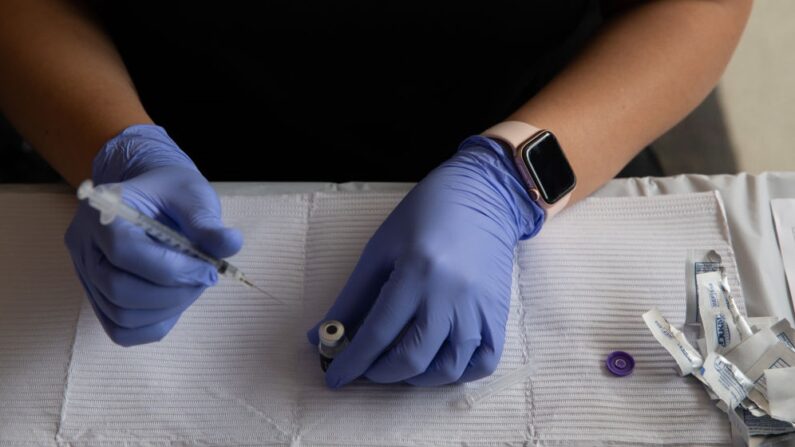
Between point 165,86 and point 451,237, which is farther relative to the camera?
point 165,86

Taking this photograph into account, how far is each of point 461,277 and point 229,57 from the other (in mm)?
505

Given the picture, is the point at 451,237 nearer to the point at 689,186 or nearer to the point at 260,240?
the point at 260,240

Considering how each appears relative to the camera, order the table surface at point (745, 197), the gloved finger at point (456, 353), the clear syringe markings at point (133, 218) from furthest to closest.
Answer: the table surface at point (745, 197)
the gloved finger at point (456, 353)
the clear syringe markings at point (133, 218)

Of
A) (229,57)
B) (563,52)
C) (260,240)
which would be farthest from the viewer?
(563,52)

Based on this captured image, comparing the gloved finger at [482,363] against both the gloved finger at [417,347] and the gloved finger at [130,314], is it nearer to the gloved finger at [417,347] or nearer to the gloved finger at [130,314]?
the gloved finger at [417,347]

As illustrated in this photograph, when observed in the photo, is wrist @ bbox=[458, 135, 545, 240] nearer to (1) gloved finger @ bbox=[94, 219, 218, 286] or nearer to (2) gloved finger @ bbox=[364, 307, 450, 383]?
(2) gloved finger @ bbox=[364, 307, 450, 383]

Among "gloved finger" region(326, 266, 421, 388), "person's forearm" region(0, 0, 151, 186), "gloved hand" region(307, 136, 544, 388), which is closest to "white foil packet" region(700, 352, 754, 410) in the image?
"gloved hand" region(307, 136, 544, 388)

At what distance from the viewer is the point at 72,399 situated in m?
0.78

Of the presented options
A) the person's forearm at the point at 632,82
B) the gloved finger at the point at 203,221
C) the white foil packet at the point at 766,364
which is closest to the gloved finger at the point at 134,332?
the gloved finger at the point at 203,221

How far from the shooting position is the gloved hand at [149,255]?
2.33ft

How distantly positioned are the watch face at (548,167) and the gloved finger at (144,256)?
421 mm

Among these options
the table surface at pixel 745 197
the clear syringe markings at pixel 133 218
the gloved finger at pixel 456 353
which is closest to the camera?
the clear syringe markings at pixel 133 218

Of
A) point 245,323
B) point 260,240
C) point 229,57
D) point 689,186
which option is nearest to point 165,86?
point 229,57

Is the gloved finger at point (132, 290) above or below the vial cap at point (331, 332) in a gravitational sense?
above
